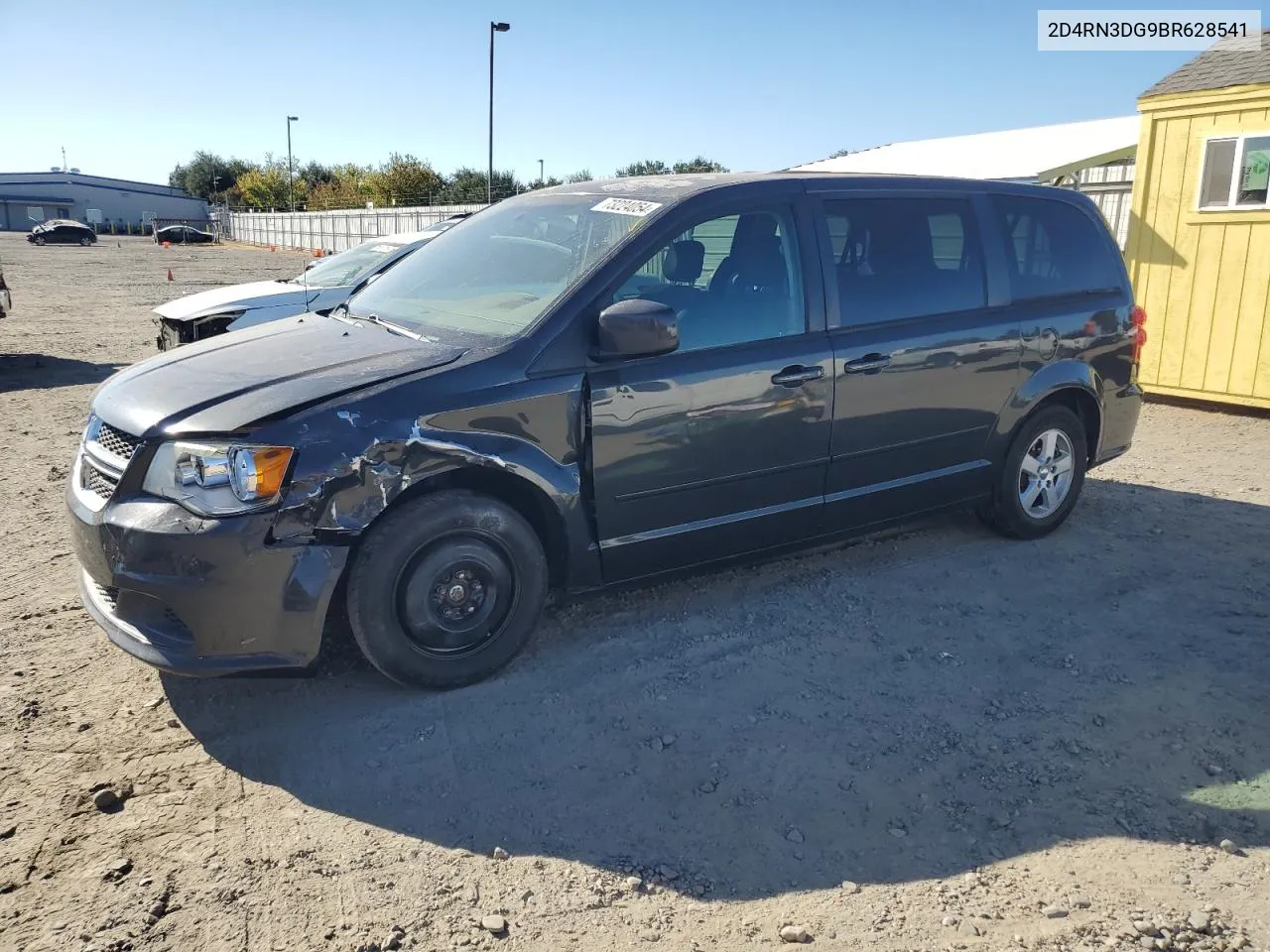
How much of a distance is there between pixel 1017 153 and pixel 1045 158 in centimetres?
126

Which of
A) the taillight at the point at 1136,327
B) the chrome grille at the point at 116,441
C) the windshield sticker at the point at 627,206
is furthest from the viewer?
the taillight at the point at 1136,327

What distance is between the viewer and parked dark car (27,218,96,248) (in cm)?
5684

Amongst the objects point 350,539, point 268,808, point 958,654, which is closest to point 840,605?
point 958,654

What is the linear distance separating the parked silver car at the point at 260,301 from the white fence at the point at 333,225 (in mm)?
20093

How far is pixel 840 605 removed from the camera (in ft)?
15.3

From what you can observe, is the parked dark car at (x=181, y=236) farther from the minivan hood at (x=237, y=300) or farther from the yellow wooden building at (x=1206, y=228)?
the yellow wooden building at (x=1206, y=228)

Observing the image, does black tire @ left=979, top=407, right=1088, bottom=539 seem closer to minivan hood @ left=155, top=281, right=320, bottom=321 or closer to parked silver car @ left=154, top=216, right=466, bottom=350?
parked silver car @ left=154, top=216, right=466, bottom=350

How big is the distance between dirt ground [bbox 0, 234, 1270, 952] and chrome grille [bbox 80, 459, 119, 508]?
82cm

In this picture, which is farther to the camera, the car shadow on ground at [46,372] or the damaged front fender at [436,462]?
the car shadow on ground at [46,372]

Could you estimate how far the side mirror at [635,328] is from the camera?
373 centimetres

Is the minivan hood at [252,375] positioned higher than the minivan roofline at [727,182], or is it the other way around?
the minivan roofline at [727,182]

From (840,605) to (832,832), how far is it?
174cm

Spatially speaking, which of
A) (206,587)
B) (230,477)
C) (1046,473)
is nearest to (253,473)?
(230,477)

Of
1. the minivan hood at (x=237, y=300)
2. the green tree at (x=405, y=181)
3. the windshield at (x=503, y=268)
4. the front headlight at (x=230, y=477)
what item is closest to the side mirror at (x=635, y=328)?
the windshield at (x=503, y=268)
